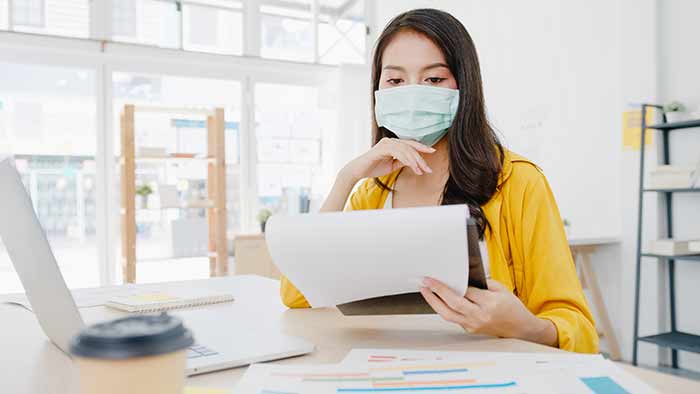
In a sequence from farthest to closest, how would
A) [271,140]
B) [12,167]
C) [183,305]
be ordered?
1. [271,140]
2. [183,305]
3. [12,167]

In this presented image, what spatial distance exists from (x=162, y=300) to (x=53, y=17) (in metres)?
4.10

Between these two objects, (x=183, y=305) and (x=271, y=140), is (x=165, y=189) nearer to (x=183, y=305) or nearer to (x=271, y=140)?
(x=271, y=140)

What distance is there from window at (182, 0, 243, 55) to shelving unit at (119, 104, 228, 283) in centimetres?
72

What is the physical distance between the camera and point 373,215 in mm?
793

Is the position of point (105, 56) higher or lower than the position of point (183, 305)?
higher

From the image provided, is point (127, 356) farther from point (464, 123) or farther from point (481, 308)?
point (464, 123)

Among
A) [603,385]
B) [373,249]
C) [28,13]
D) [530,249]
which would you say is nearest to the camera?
[603,385]

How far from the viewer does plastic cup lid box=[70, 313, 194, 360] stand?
364 millimetres

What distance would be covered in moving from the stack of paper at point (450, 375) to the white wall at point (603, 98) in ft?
10.6

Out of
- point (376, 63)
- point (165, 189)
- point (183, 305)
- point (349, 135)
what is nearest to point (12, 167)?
point (183, 305)

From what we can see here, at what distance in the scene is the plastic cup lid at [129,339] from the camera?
0.36 meters

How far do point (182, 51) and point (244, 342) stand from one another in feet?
15.0

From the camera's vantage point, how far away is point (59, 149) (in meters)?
4.70

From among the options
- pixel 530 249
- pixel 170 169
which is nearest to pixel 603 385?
pixel 530 249
